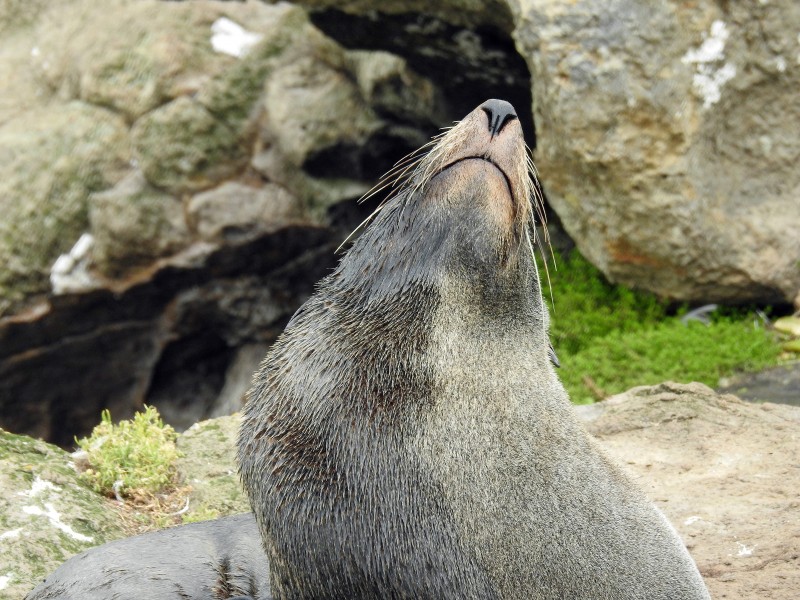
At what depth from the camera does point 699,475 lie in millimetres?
4973

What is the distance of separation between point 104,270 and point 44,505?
4.86 meters

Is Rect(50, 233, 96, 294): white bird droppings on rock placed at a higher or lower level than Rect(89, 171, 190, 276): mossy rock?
lower

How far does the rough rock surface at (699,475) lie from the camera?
4.17 metres

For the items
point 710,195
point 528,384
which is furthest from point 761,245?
point 528,384

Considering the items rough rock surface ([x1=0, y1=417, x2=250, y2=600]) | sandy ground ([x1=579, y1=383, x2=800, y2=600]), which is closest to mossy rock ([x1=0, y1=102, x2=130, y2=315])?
rough rock surface ([x1=0, y1=417, x2=250, y2=600])

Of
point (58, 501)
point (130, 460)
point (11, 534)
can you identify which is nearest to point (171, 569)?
point (11, 534)

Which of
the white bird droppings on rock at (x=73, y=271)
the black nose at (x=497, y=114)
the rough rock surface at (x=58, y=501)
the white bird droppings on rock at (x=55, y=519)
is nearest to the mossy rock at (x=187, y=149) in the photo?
the white bird droppings on rock at (x=73, y=271)

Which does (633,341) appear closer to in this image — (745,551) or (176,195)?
(745,551)

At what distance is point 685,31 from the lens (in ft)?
22.9

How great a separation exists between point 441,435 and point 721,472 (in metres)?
2.41

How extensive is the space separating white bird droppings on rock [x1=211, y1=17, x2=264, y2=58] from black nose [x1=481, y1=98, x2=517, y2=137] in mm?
6960

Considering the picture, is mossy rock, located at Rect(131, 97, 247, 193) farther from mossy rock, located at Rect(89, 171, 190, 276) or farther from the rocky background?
mossy rock, located at Rect(89, 171, 190, 276)

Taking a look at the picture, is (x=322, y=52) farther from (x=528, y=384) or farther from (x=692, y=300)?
(x=528, y=384)

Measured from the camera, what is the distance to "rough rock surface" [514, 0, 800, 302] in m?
6.90
